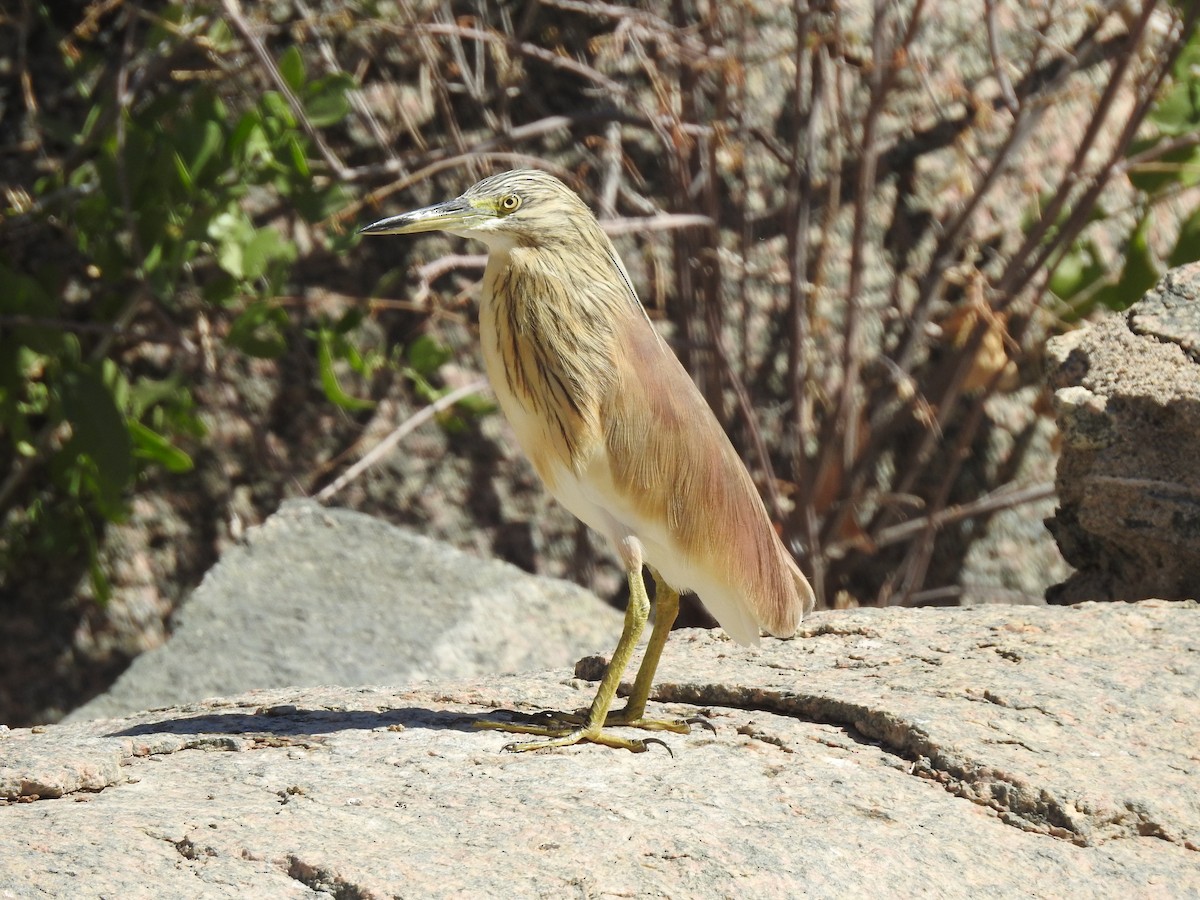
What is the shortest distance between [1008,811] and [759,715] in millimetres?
704

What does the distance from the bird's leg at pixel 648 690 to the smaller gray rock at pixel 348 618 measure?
4.67 ft

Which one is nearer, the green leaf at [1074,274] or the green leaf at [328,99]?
the green leaf at [328,99]

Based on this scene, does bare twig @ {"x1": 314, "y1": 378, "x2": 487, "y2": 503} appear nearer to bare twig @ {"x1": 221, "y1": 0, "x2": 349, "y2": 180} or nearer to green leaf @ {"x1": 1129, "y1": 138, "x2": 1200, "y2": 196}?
bare twig @ {"x1": 221, "y1": 0, "x2": 349, "y2": 180}

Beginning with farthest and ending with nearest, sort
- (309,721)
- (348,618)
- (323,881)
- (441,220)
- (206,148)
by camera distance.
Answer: (206,148) < (348,618) < (309,721) < (441,220) < (323,881)

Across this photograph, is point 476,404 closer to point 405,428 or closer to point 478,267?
point 405,428

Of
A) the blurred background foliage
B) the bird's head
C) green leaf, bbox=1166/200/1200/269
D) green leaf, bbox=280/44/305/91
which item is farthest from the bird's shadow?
green leaf, bbox=1166/200/1200/269

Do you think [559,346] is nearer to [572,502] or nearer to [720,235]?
[572,502]

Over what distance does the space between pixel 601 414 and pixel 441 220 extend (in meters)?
0.56

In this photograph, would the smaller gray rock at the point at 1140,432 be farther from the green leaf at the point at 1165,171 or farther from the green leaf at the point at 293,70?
the green leaf at the point at 293,70

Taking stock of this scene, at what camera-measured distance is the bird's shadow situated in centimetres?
341

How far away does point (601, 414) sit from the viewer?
3.39 metres

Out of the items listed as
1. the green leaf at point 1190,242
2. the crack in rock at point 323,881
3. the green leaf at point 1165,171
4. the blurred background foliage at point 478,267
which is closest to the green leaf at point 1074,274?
the blurred background foliage at point 478,267

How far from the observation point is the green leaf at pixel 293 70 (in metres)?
5.61

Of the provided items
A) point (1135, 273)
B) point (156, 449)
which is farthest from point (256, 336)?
point (1135, 273)
